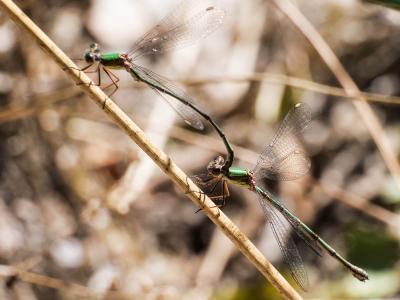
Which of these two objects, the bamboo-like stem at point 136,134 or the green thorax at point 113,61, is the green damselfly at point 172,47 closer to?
the green thorax at point 113,61

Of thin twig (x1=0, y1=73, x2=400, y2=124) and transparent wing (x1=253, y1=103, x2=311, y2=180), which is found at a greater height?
thin twig (x1=0, y1=73, x2=400, y2=124)

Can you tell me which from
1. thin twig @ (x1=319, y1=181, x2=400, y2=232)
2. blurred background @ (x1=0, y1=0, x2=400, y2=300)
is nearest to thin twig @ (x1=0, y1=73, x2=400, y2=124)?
blurred background @ (x1=0, y1=0, x2=400, y2=300)

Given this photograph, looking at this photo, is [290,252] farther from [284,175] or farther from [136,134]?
[136,134]

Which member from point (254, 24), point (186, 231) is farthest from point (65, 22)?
point (186, 231)

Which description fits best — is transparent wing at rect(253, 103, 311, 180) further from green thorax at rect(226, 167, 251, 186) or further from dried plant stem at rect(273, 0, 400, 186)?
dried plant stem at rect(273, 0, 400, 186)

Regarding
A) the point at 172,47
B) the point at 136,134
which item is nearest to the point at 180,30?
the point at 172,47

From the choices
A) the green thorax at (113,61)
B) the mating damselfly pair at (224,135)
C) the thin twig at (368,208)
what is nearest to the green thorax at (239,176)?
the mating damselfly pair at (224,135)
